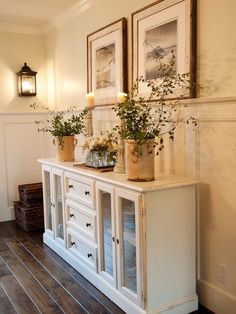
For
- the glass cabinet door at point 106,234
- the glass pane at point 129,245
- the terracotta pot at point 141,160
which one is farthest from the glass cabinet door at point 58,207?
the terracotta pot at point 141,160

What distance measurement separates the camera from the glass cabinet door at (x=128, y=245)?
7.37 ft

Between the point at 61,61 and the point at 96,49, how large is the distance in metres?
0.91

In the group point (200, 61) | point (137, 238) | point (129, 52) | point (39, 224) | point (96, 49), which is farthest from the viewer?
point (39, 224)

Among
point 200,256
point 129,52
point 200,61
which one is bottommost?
point 200,256

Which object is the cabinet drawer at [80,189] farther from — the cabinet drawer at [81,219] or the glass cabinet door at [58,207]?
the glass cabinet door at [58,207]

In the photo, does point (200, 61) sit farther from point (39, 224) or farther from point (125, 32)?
point (39, 224)

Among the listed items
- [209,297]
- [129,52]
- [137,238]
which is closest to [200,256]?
[209,297]

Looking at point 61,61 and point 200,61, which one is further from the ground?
point 61,61

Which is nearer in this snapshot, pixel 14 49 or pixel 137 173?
pixel 137 173

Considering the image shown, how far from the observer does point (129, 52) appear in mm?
3062

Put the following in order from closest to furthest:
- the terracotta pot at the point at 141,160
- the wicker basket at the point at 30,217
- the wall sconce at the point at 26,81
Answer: the terracotta pot at the point at 141,160, the wicker basket at the point at 30,217, the wall sconce at the point at 26,81

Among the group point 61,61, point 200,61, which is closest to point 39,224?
point 61,61

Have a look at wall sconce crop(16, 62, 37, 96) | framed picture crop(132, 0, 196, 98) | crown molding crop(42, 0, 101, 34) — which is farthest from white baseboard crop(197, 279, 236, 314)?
wall sconce crop(16, 62, 37, 96)

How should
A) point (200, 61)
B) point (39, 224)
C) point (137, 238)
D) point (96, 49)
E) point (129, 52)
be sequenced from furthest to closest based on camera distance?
point (39, 224)
point (96, 49)
point (129, 52)
point (200, 61)
point (137, 238)
